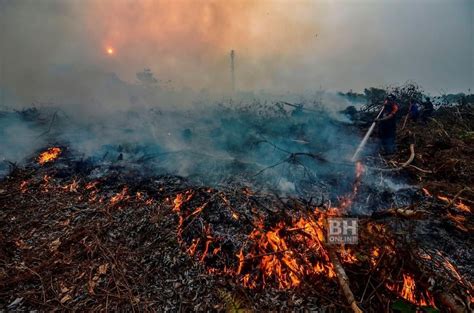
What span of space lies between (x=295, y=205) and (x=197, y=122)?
8.23 m

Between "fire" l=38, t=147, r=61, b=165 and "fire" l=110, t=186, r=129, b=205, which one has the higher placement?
"fire" l=38, t=147, r=61, b=165

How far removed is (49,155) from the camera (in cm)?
824

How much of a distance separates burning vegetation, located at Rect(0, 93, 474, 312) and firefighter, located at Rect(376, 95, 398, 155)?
2.27m

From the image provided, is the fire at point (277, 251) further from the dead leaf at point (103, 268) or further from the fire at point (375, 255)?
the dead leaf at point (103, 268)

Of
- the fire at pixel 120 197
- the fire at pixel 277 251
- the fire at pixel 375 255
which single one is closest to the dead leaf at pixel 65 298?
the fire at pixel 277 251

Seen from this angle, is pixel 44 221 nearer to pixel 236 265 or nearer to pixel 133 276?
pixel 133 276

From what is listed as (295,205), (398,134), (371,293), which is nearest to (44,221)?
(295,205)

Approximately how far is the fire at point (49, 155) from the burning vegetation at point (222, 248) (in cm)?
133

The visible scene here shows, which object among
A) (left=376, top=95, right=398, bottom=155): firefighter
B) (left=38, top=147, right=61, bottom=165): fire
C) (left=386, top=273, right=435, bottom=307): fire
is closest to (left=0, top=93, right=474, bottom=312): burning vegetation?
(left=386, top=273, right=435, bottom=307): fire

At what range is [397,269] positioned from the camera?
340 cm

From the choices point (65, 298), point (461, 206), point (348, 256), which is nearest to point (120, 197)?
point (65, 298)

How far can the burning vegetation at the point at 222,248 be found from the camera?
336 centimetres

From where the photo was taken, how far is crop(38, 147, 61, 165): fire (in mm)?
7871

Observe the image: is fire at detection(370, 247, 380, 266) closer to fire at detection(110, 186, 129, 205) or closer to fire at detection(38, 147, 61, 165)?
fire at detection(110, 186, 129, 205)
